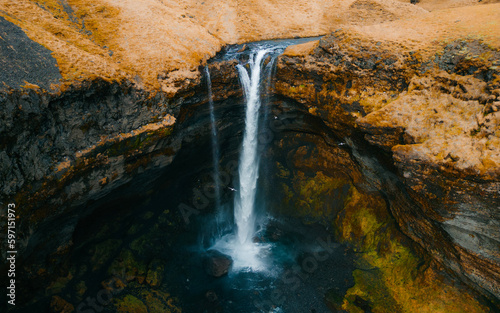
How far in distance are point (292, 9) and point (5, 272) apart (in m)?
34.1

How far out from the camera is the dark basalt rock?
18.5 metres

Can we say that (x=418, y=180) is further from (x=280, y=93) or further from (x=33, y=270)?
(x=33, y=270)

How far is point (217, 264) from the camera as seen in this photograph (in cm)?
1878

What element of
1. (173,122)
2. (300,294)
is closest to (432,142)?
(300,294)

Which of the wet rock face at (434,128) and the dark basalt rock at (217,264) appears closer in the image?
the wet rock face at (434,128)

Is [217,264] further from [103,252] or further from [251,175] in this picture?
[103,252]

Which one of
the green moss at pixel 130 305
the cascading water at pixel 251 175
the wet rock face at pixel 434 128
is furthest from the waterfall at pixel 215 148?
the green moss at pixel 130 305

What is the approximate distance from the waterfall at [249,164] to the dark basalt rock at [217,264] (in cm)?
275

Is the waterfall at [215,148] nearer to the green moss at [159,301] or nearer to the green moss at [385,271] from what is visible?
the green moss at [159,301]

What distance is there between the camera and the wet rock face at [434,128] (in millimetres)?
11211

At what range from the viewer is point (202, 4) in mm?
27062

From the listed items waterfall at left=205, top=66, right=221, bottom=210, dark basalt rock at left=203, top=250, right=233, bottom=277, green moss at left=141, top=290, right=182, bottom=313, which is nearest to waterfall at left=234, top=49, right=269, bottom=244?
waterfall at left=205, top=66, right=221, bottom=210

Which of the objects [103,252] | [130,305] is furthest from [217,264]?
[103,252]

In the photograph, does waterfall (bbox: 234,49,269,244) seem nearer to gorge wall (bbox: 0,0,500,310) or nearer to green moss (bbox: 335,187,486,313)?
gorge wall (bbox: 0,0,500,310)
